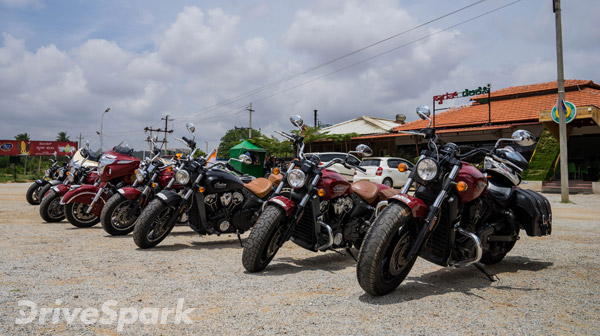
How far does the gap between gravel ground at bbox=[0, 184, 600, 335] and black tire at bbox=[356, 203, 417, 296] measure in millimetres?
141

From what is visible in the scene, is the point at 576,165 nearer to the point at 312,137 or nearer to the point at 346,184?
the point at 312,137

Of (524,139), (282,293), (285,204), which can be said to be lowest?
(282,293)

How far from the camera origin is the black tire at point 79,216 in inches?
287

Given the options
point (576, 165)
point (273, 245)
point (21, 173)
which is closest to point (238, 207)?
point (273, 245)

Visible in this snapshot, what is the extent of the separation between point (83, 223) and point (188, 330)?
18.2ft

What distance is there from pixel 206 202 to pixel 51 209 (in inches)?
162

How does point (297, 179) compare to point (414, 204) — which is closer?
point (414, 204)

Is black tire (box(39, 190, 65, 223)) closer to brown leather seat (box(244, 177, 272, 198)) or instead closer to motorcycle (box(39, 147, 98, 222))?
motorcycle (box(39, 147, 98, 222))

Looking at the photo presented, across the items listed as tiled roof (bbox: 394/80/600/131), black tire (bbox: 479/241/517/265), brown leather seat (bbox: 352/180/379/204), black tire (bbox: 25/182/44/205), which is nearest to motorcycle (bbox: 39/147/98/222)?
black tire (bbox: 25/182/44/205)

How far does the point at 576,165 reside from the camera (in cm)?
2064

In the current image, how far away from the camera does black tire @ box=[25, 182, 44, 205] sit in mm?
11523

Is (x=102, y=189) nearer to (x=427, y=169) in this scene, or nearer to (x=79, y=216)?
(x=79, y=216)

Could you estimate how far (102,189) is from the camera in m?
7.10

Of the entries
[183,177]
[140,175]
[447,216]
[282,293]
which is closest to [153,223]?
[183,177]
